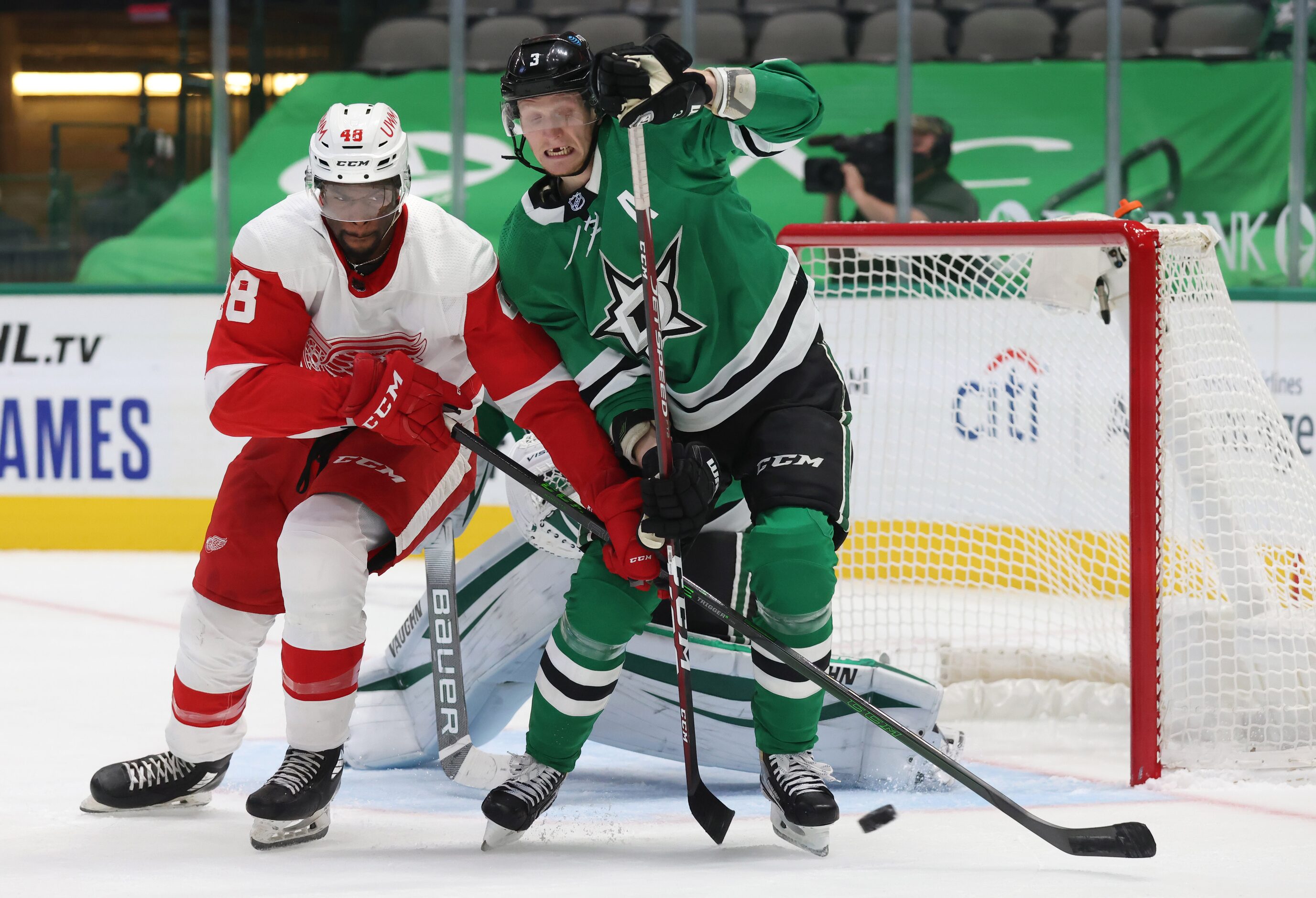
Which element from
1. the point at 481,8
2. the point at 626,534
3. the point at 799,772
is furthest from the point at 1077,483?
the point at 481,8

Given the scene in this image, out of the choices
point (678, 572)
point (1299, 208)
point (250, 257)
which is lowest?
point (678, 572)

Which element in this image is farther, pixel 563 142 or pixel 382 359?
pixel 382 359

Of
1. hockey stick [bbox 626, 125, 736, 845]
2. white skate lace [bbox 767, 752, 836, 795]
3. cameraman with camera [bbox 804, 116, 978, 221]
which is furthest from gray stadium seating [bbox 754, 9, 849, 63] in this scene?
white skate lace [bbox 767, 752, 836, 795]

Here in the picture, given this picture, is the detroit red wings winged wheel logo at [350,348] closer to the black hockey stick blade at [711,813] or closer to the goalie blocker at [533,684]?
the goalie blocker at [533,684]

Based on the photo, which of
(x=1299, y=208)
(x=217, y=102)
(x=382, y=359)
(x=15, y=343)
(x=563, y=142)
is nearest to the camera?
(x=563, y=142)

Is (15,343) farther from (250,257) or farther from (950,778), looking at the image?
(950,778)

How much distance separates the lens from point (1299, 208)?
485cm

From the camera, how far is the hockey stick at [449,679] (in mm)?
2176

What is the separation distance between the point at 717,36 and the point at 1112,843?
13.8 ft

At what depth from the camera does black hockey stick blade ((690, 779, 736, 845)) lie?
1.94m

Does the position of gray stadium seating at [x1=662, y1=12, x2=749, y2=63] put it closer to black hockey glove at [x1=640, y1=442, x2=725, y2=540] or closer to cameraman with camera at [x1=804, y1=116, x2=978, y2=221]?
cameraman with camera at [x1=804, y1=116, x2=978, y2=221]

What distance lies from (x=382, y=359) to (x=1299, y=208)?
383cm

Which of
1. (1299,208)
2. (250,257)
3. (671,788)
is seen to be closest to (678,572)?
(671,788)

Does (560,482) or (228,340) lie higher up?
(228,340)
